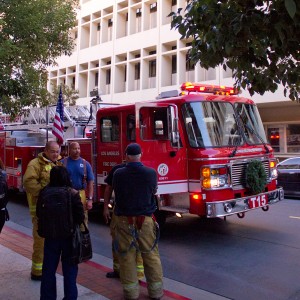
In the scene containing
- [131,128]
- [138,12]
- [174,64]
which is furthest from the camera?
[138,12]

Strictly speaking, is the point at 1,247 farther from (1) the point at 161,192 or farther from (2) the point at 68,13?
(2) the point at 68,13

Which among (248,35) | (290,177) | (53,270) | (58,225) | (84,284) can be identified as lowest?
(84,284)

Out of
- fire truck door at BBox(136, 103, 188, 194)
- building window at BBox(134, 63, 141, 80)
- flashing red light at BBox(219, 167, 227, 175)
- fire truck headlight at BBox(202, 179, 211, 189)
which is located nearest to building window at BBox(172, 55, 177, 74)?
building window at BBox(134, 63, 141, 80)

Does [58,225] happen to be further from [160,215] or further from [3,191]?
[160,215]

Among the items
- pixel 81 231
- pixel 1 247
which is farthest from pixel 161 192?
pixel 81 231

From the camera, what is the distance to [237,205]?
775 centimetres

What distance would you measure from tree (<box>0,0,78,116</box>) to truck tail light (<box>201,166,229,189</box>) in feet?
12.7

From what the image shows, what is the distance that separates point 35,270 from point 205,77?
21.1 meters

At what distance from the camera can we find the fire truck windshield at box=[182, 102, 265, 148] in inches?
314

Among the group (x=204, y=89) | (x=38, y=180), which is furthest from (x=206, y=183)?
(x=38, y=180)

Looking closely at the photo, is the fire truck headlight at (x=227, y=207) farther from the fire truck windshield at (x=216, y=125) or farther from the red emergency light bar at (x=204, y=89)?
the red emergency light bar at (x=204, y=89)

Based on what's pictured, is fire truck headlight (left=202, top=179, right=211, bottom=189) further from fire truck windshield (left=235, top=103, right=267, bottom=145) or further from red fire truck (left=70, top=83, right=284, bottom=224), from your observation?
fire truck windshield (left=235, top=103, right=267, bottom=145)

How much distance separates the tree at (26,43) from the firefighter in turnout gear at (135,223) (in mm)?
3818

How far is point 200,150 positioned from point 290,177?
7.15 meters
